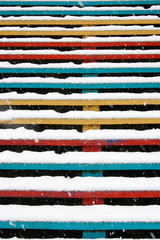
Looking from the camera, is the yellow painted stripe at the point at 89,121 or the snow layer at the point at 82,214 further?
the yellow painted stripe at the point at 89,121

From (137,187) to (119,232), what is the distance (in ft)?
1.58

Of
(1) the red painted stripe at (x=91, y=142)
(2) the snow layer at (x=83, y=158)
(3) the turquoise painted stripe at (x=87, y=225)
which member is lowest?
(3) the turquoise painted stripe at (x=87, y=225)

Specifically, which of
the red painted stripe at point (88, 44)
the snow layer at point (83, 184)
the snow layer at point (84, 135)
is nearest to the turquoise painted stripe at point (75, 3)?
the red painted stripe at point (88, 44)

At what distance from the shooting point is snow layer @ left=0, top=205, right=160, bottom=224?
1143mm

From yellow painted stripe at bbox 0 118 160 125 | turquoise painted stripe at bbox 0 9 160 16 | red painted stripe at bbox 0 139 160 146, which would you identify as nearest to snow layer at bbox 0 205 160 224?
red painted stripe at bbox 0 139 160 146

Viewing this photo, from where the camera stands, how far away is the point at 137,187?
124 cm

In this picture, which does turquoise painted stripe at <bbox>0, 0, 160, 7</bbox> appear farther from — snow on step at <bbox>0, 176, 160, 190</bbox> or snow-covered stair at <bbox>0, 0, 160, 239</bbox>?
snow on step at <bbox>0, 176, 160, 190</bbox>

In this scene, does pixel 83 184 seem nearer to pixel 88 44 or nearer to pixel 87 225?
pixel 87 225

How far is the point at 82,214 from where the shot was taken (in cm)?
116

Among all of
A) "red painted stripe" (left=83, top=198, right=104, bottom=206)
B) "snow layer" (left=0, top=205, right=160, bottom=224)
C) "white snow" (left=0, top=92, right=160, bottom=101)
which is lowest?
"snow layer" (left=0, top=205, right=160, bottom=224)

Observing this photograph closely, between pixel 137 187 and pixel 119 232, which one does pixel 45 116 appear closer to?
pixel 137 187

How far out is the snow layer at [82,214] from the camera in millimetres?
1143

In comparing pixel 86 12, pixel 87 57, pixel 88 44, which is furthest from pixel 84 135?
pixel 86 12

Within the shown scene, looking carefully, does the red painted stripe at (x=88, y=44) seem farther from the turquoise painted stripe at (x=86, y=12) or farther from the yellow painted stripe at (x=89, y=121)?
the yellow painted stripe at (x=89, y=121)
